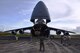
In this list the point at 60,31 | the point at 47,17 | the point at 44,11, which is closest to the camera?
the point at 47,17

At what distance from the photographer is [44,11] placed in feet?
92.8

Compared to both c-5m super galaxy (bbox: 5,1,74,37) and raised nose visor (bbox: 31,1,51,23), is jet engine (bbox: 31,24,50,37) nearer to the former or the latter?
c-5m super galaxy (bbox: 5,1,74,37)

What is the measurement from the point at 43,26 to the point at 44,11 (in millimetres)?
5945

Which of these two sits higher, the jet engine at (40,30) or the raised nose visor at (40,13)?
the raised nose visor at (40,13)

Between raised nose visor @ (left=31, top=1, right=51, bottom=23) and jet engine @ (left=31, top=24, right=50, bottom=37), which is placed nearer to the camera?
jet engine @ (left=31, top=24, right=50, bottom=37)

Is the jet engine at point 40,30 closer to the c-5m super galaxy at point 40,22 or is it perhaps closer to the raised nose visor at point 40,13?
the c-5m super galaxy at point 40,22

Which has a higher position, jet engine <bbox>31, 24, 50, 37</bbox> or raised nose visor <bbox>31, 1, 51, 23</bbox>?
raised nose visor <bbox>31, 1, 51, 23</bbox>

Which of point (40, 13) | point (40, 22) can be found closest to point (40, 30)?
point (40, 22)

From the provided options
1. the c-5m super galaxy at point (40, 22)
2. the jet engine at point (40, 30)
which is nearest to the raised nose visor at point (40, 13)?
the c-5m super galaxy at point (40, 22)

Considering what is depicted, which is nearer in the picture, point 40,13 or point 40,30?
point 40,30

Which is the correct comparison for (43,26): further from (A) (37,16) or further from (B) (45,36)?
(A) (37,16)

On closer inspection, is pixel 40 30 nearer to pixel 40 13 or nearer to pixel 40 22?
pixel 40 22

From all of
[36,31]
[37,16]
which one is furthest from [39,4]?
[36,31]

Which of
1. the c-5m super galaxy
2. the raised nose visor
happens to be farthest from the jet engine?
the raised nose visor
